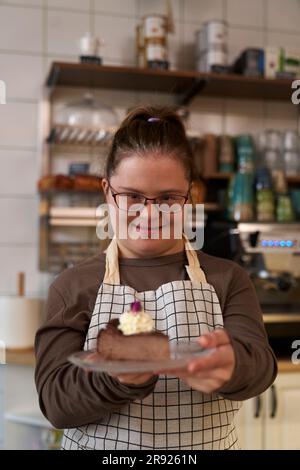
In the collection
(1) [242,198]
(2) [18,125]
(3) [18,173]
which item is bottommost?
(1) [242,198]

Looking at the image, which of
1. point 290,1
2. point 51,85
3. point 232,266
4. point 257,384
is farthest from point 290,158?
point 257,384

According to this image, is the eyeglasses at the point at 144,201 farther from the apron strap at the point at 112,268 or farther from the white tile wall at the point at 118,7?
the white tile wall at the point at 118,7

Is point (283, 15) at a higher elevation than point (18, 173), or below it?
higher

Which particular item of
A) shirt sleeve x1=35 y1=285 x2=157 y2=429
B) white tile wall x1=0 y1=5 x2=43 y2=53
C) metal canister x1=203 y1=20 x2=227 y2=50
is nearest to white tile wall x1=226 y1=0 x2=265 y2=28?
metal canister x1=203 y1=20 x2=227 y2=50

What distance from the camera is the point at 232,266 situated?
886 mm

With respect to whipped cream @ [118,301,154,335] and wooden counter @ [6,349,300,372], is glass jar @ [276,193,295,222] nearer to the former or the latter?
wooden counter @ [6,349,300,372]

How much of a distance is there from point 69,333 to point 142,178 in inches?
9.2

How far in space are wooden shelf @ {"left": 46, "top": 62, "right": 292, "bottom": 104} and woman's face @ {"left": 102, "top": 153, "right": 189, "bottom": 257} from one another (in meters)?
1.41

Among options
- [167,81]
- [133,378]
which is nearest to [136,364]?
[133,378]

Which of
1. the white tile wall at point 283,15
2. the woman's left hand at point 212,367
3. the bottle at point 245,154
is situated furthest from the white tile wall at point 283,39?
the woman's left hand at point 212,367

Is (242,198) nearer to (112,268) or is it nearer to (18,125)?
(18,125)

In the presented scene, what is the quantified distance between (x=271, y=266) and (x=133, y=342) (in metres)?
1.38

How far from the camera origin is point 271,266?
200cm
